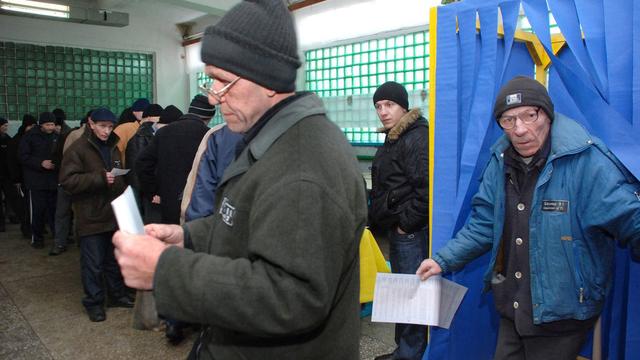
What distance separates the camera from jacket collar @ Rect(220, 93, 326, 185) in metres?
1.06

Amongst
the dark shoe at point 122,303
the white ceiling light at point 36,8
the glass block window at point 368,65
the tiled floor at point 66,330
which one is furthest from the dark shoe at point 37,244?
the glass block window at point 368,65

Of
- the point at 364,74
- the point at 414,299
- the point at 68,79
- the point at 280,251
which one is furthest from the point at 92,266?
the point at 68,79

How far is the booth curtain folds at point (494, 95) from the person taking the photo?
78.9 inches

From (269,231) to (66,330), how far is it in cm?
345

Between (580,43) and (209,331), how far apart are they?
75.3 inches

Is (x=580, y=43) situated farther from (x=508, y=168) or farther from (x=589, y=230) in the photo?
(x=589, y=230)

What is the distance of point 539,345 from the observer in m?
1.93

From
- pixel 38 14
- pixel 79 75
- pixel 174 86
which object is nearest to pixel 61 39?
pixel 79 75

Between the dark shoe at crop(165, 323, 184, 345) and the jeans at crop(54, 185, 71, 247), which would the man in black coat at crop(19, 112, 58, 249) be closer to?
the jeans at crop(54, 185, 71, 247)

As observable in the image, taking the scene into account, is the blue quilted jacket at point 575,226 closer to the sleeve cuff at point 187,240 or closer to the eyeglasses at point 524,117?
the eyeglasses at point 524,117

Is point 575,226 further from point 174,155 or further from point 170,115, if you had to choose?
point 170,115

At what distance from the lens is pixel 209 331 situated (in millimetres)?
1193

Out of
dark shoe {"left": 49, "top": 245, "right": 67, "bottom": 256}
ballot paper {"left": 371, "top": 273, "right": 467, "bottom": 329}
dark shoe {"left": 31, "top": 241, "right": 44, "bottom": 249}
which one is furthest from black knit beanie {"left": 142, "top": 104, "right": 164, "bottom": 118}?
ballot paper {"left": 371, "top": 273, "right": 467, "bottom": 329}

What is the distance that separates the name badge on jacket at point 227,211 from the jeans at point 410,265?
2.04 m
